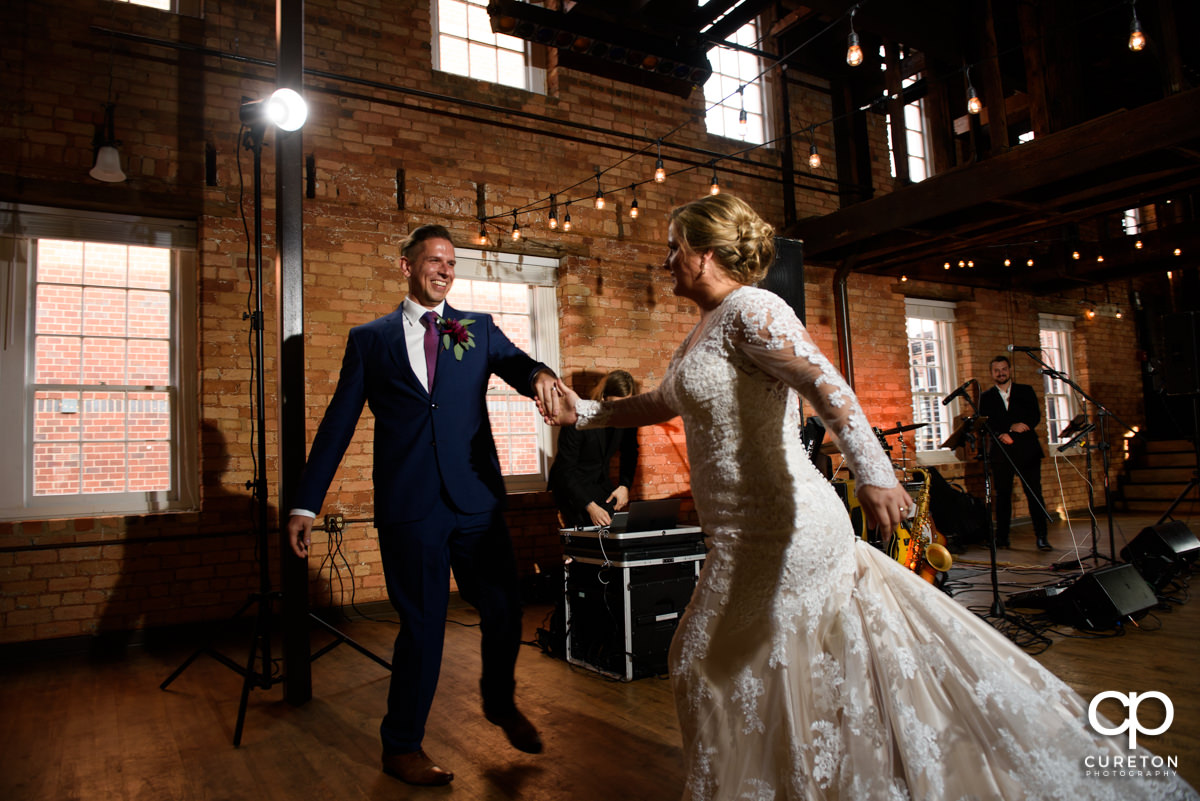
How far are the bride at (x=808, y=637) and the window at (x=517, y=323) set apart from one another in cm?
469

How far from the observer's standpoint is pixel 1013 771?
60.1 inches

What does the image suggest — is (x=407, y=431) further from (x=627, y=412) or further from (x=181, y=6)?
(x=181, y=6)

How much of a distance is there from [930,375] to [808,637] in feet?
30.4

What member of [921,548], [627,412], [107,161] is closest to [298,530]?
[627,412]

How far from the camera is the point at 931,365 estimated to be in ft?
32.9

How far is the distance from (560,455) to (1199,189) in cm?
669

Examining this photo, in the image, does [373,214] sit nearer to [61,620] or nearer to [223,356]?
[223,356]

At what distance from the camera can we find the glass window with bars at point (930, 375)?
9695mm

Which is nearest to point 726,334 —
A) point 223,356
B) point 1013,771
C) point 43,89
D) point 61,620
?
point 1013,771

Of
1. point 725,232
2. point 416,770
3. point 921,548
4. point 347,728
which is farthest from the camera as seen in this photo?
point 921,548

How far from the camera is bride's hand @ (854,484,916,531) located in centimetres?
150

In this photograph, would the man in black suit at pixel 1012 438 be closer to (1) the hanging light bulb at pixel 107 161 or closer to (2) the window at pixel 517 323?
(2) the window at pixel 517 323

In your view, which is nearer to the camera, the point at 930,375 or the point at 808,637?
the point at 808,637

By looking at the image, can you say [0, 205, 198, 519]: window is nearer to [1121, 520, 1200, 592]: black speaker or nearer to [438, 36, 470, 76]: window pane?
[438, 36, 470, 76]: window pane
